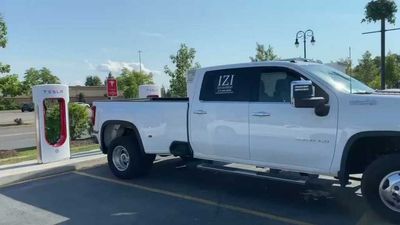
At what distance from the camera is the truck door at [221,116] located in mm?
6906

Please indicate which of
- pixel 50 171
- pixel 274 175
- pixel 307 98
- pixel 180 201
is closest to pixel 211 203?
pixel 180 201

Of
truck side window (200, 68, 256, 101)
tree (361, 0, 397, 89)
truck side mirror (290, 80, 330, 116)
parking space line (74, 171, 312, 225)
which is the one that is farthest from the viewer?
tree (361, 0, 397, 89)

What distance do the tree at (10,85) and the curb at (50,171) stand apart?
6517mm

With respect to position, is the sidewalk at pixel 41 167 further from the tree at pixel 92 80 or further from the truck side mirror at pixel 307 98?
the tree at pixel 92 80

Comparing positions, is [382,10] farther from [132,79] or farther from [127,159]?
[132,79]

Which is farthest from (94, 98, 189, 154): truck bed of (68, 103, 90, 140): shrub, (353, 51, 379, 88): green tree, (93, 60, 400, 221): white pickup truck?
(353, 51, 379, 88): green tree

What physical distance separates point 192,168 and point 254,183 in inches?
71.3

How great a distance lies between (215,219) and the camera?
239 inches

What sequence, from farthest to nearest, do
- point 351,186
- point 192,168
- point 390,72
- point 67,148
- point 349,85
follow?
point 390,72 → point 67,148 → point 192,168 → point 351,186 → point 349,85

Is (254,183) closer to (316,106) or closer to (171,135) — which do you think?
(171,135)

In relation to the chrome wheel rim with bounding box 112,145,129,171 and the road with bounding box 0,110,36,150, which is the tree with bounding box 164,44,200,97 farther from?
the chrome wheel rim with bounding box 112,145,129,171

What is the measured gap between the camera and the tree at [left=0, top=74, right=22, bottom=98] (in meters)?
15.8

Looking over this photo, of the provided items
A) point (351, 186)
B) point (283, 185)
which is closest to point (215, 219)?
point (283, 185)

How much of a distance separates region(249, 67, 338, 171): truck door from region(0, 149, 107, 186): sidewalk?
4.81 m
